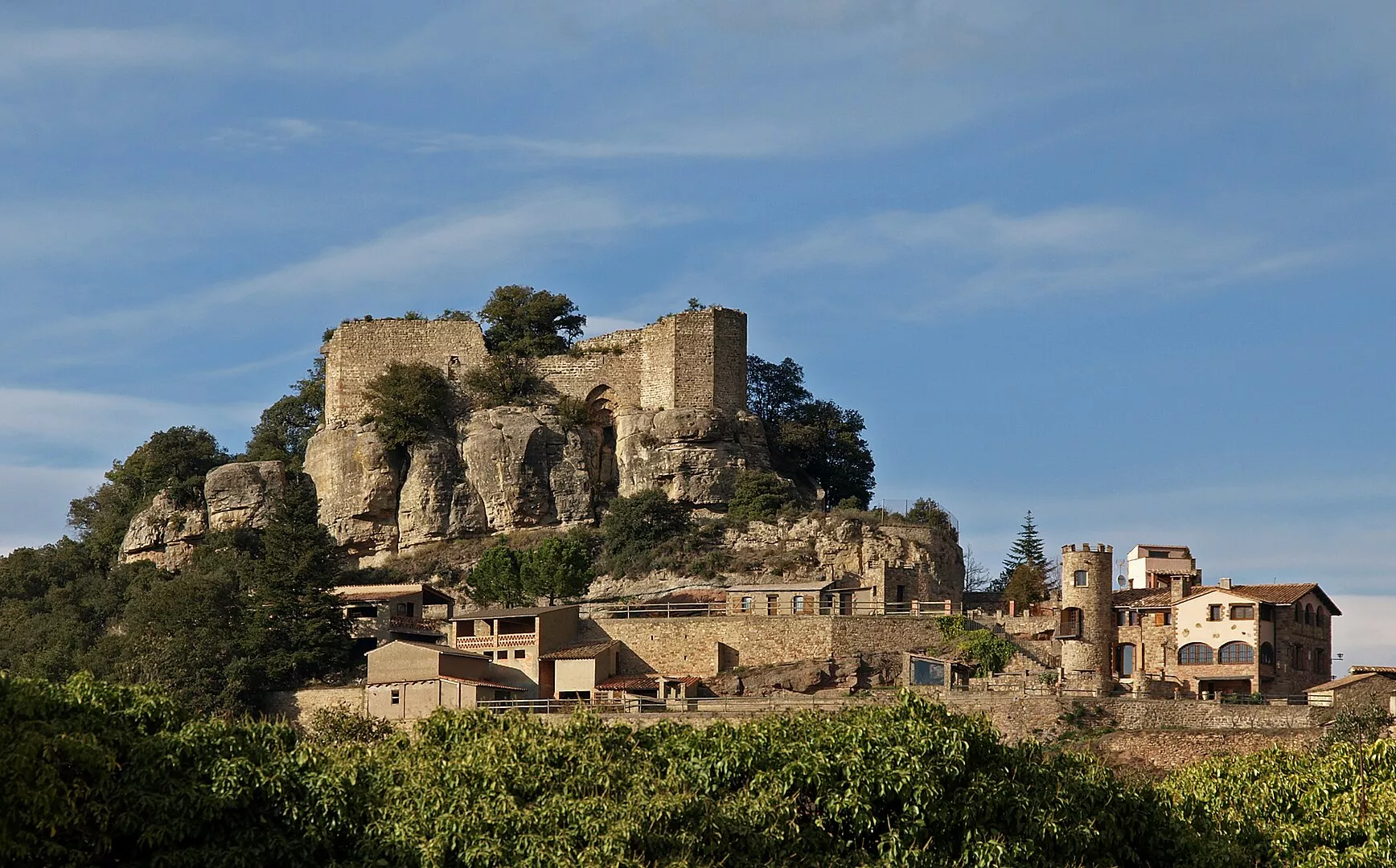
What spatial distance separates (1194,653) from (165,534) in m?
38.4

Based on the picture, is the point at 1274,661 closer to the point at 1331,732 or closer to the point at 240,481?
the point at 1331,732

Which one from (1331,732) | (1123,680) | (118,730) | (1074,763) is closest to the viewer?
(118,730)

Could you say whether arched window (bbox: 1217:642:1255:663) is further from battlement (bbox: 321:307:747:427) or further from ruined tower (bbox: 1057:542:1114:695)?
battlement (bbox: 321:307:747:427)

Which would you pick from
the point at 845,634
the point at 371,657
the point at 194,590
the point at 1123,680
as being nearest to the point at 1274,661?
the point at 1123,680

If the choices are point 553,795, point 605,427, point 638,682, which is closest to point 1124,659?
point 638,682

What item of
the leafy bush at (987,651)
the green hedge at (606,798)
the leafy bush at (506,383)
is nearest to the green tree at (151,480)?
the leafy bush at (506,383)

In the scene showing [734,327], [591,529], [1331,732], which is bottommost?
[1331,732]

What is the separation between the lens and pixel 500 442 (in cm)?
7644

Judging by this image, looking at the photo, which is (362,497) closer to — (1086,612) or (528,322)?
(528,322)

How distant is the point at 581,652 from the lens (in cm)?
6081

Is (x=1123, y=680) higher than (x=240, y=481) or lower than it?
lower

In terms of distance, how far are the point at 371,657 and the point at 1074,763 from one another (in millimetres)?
27942

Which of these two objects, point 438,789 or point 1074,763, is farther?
point 1074,763

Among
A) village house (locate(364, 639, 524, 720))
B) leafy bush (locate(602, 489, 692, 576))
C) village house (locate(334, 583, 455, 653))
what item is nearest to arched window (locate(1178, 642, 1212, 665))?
village house (locate(364, 639, 524, 720))
